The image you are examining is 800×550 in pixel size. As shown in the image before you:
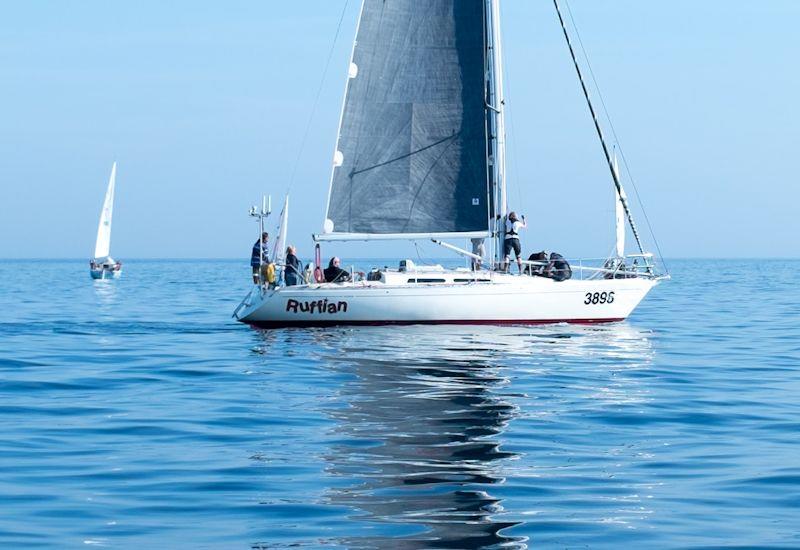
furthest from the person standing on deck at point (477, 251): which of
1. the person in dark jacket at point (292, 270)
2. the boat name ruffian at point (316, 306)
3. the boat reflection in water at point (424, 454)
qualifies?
the boat reflection in water at point (424, 454)

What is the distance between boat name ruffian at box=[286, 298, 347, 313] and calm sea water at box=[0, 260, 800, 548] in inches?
125

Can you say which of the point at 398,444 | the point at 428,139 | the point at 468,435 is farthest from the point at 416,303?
the point at 398,444

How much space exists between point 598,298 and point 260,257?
32.9 ft

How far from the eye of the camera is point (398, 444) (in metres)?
13.6

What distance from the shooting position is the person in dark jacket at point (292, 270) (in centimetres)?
3238

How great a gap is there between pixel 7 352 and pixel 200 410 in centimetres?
1092

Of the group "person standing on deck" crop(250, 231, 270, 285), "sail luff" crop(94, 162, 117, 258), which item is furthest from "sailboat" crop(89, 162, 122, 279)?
"person standing on deck" crop(250, 231, 270, 285)

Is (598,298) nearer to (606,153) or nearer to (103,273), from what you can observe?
(606,153)

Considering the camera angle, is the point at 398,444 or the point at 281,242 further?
the point at 281,242

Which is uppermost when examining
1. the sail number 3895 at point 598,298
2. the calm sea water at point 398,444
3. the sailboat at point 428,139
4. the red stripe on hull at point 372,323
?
the sailboat at point 428,139

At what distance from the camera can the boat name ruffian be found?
31.6 meters

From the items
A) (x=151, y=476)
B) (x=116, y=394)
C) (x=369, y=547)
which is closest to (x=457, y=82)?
(x=116, y=394)

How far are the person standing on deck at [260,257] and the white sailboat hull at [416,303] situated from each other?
16.4 inches

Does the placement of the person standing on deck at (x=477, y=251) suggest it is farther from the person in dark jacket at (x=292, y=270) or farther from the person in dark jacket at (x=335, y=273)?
the person in dark jacket at (x=292, y=270)
